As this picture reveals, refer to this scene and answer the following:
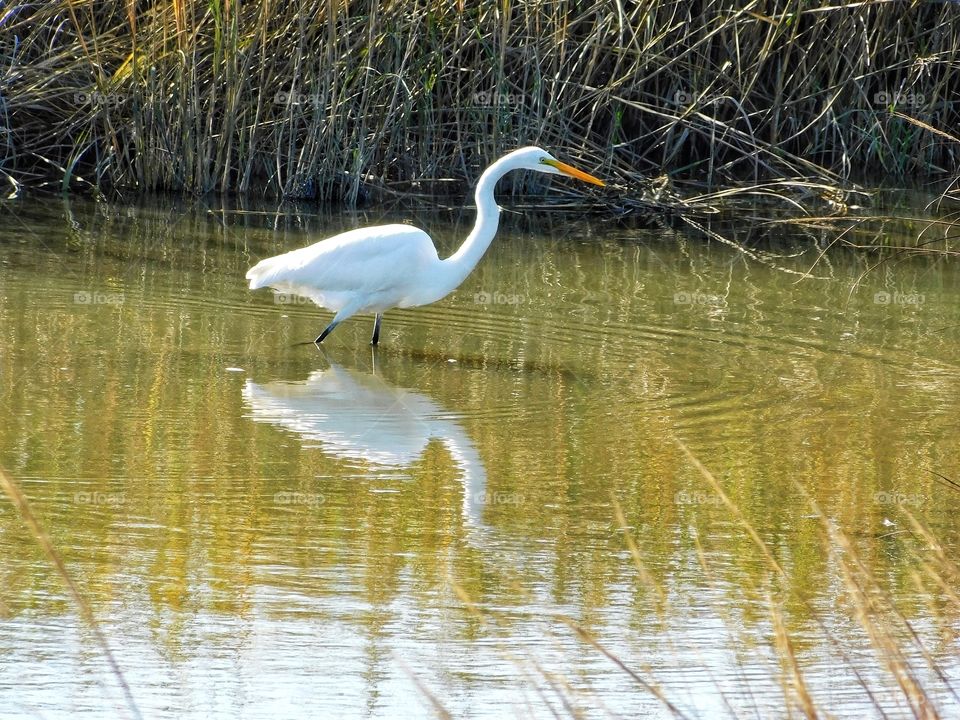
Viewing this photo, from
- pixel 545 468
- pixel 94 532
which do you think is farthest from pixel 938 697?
pixel 94 532

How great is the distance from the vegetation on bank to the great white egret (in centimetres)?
330

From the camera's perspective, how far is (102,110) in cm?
1034

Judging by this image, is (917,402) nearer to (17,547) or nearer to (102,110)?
(17,547)

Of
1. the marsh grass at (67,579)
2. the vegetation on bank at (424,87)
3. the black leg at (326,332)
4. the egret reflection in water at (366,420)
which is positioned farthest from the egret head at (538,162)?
the marsh grass at (67,579)

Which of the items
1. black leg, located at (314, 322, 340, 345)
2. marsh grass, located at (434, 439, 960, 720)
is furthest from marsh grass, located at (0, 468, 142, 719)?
black leg, located at (314, 322, 340, 345)

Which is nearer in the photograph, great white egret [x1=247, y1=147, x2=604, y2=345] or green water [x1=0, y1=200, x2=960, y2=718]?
green water [x1=0, y1=200, x2=960, y2=718]

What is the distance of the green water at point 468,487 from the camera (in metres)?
3.04

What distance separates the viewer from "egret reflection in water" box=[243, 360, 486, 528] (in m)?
4.79

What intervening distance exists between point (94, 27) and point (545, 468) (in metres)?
6.68

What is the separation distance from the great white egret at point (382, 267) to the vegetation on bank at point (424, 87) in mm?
3302

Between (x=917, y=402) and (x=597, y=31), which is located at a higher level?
(x=597, y=31)

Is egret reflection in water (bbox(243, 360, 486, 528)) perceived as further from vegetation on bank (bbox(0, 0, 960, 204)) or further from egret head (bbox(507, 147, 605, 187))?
vegetation on bank (bbox(0, 0, 960, 204))

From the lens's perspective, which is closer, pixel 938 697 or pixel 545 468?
pixel 938 697

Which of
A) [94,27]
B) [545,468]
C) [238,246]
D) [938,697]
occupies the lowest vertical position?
[938,697]
